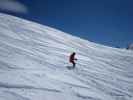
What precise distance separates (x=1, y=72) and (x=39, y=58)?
691 cm

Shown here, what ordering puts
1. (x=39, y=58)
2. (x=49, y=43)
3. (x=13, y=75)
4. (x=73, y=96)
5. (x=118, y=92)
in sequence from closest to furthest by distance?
1. (x=73, y=96)
2. (x=13, y=75)
3. (x=118, y=92)
4. (x=39, y=58)
5. (x=49, y=43)

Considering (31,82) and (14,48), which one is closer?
(31,82)

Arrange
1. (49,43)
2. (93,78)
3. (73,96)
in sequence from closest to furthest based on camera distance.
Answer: (73,96), (93,78), (49,43)

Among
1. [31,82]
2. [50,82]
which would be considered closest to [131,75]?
[50,82]

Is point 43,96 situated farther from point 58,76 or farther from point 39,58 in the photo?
point 39,58

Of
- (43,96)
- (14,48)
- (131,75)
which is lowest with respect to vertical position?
(43,96)

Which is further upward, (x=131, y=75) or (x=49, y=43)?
(x=49, y=43)

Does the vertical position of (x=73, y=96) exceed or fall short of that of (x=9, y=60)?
it falls short

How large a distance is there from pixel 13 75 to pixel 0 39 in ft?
36.2

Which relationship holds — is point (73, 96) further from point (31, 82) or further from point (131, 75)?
point (131, 75)

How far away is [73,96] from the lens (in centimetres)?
1243

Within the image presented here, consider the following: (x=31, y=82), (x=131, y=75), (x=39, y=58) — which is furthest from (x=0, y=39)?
(x=131, y=75)

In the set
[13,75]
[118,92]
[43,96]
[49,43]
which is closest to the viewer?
[43,96]

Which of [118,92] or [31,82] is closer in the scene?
[31,82]
